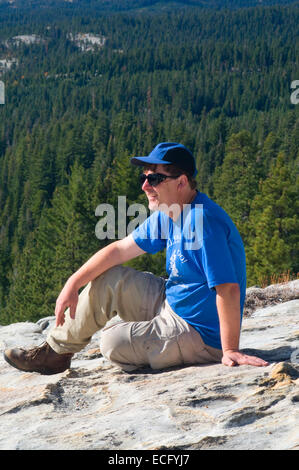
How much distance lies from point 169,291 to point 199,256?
47cm

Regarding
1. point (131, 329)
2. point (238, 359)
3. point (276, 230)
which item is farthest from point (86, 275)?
point (276, 230)

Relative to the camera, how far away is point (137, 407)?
394 centimetres

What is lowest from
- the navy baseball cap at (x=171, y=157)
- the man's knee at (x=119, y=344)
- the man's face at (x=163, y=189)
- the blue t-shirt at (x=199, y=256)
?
the man's knee at (x=119, y=344)

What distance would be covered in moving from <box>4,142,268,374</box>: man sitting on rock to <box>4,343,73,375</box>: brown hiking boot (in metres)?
0.01

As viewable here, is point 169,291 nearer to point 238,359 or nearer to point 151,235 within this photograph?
point 151,235

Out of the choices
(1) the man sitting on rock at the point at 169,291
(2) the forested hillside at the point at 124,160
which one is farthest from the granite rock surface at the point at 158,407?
(2) the forested hillside at the point at 124,160

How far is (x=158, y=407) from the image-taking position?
3873 millimetres

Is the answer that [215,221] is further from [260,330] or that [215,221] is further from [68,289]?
[260,330]

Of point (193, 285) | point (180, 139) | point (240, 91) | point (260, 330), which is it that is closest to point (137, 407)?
point (193, 285)

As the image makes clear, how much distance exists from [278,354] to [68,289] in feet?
5.61

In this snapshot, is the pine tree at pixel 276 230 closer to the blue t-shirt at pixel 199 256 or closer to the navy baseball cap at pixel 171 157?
the blue t-shirt at pixel 199 256

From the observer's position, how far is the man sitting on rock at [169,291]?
4.11 metres

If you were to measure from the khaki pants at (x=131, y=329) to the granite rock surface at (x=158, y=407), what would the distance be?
0.12 meters

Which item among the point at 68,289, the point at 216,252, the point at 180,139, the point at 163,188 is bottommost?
the point at 180,139
